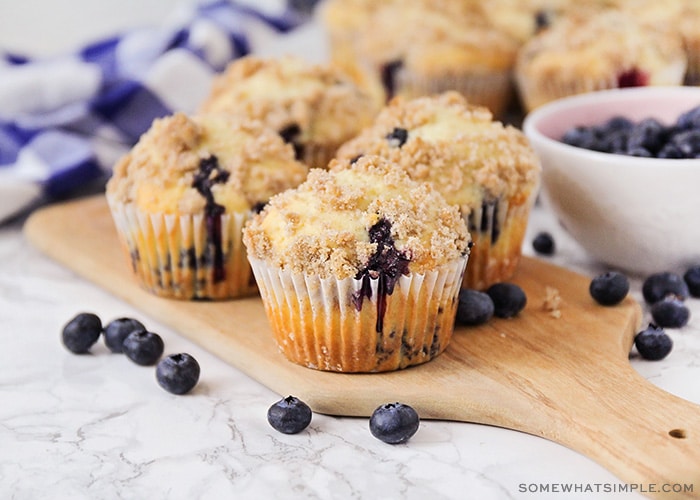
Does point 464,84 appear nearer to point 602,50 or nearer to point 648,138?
point 602,50

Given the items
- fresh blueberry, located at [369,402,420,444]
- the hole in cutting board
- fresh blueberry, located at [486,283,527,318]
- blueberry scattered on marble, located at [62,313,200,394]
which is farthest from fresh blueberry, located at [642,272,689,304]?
blueberry scattered on marble, located at [62,313,200,394]

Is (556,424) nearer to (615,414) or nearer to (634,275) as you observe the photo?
(615,414)

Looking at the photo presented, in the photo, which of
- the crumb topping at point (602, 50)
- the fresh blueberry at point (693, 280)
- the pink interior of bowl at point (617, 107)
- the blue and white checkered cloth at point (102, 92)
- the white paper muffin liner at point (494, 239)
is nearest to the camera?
the white paper muffin liner at point (494, 239)

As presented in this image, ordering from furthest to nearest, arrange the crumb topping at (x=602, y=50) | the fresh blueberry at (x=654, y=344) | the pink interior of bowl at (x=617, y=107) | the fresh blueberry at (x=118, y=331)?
the crumb topping at (x=602, y=50)
the pink interior of bowl at (x=617, y=107)
the fresh blueberry at (x=118, y=331)
the fresh blueberry at (x=654, y=344)

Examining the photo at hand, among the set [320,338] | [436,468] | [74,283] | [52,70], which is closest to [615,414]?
[436,468]

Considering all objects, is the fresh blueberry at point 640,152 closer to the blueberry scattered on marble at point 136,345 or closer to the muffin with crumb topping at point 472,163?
the muffin with crumb topping at point 472,163

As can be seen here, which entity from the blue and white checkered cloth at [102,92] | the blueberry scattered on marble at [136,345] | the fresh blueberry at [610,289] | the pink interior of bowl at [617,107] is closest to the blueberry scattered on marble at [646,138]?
the pink interior of bowl at [617,107]

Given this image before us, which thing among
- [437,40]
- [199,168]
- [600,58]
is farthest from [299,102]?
[600,58]
